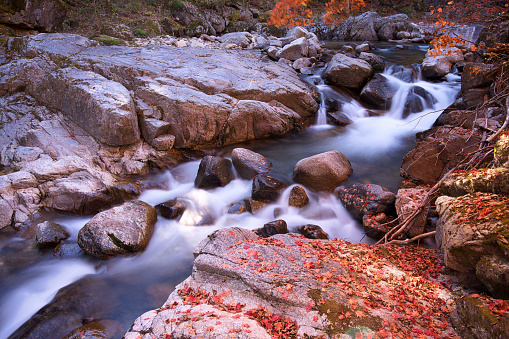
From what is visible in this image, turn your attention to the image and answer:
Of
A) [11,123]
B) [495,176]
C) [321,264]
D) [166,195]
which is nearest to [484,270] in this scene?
[495,176]

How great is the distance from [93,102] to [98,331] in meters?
6.84

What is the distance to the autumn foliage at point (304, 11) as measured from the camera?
27.6m

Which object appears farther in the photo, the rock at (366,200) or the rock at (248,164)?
the rock at (248,164)

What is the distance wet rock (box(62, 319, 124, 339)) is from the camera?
4160 millimetres

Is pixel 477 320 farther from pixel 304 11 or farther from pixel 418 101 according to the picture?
pixel 304 11

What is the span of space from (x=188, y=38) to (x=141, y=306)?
1917 cm

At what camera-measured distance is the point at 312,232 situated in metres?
6.64

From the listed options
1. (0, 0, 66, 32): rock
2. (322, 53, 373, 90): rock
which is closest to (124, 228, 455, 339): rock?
(322, 53, 373, 90): rock

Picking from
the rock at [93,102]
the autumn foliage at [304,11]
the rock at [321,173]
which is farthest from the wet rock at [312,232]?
the autumn foliage at [304,11]

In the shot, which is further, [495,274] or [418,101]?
[418,101]

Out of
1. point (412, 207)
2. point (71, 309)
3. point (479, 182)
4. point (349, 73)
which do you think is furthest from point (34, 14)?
point (479, 182)

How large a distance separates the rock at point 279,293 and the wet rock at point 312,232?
3.95 feet

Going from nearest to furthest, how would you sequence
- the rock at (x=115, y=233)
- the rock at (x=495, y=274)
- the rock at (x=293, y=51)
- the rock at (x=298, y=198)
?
1. the rock at (x=495, y=274)
2. the rock at (x=115, y=233)
3. the rock at (x=298, y=198)
4. the rock at (x=293, y=51)

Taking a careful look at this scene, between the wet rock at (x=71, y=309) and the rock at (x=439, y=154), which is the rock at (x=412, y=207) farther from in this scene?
the wet rock at (x=71, y=309)
